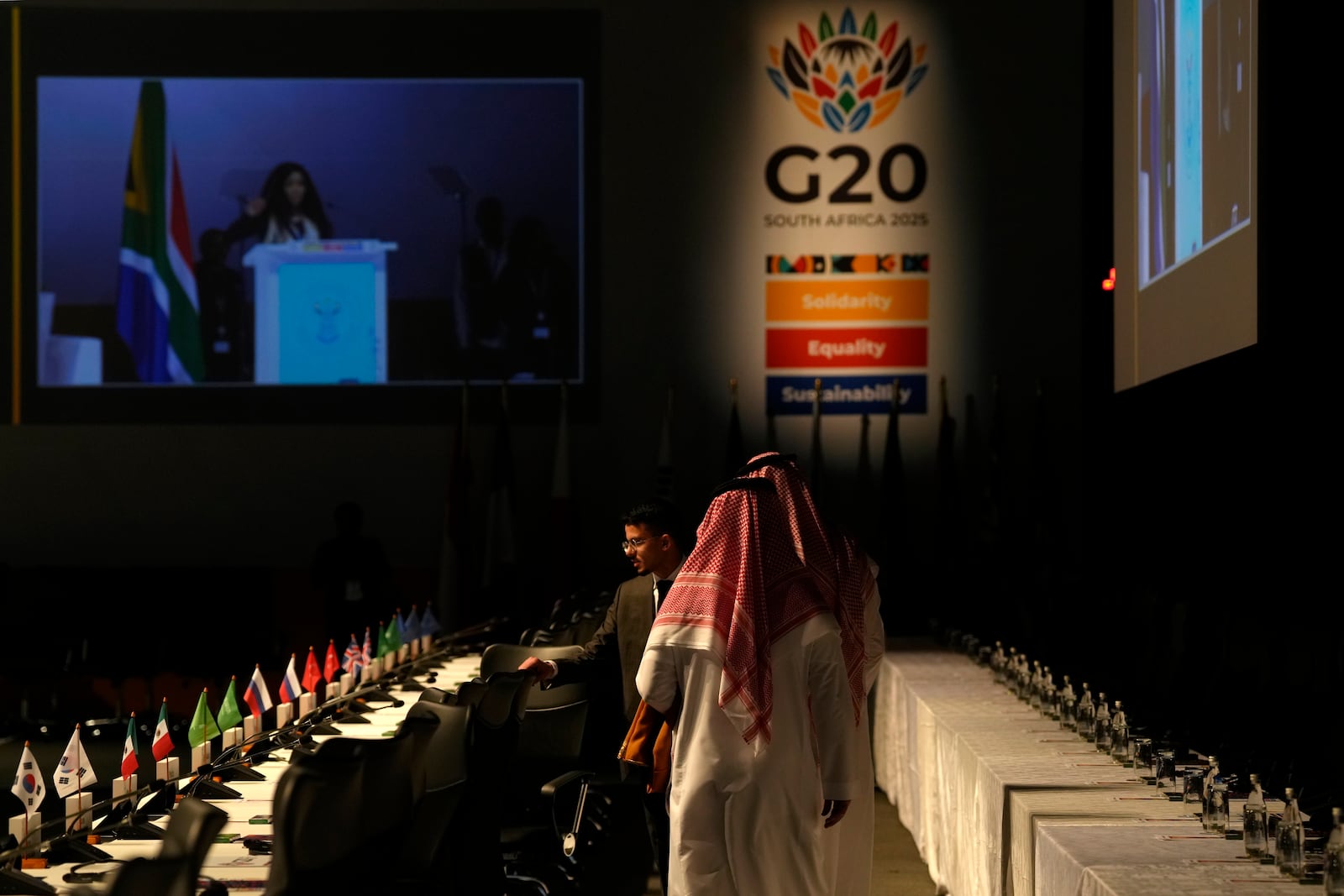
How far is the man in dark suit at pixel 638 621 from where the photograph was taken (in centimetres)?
444

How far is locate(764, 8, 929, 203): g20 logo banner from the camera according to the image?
10609 mm

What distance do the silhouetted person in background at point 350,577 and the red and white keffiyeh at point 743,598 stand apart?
6.26 m

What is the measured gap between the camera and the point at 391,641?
7.00m

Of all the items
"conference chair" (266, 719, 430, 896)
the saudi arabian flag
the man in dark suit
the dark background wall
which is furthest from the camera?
the saudi arabian flag

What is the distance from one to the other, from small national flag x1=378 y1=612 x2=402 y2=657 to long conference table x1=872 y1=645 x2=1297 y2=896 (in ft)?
7.71

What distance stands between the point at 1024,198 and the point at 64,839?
8.60 meters

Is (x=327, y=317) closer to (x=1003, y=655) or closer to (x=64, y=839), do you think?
(x=1003, y=655)

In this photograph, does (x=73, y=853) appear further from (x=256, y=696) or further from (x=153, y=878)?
(x=256, y=696)

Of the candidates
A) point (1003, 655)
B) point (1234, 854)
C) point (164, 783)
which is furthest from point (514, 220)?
point (1234, 854)

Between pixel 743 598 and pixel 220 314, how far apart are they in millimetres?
7828

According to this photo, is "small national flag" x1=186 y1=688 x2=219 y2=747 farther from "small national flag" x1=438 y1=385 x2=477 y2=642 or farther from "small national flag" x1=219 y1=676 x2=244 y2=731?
"small national flag" x1=438 y1=385 x2=477 y2=642

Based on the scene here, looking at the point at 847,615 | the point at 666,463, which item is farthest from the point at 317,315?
the point at 847,615

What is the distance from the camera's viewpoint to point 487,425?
10.6m

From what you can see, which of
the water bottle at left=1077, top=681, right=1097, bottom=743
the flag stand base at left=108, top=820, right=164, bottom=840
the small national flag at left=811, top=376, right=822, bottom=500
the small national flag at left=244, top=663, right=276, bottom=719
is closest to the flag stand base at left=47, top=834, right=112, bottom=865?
the flag stand base at left=108, top=820, right=164, bottom=840
